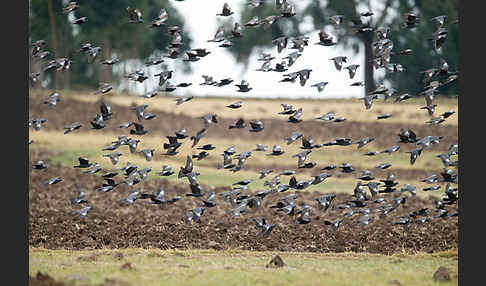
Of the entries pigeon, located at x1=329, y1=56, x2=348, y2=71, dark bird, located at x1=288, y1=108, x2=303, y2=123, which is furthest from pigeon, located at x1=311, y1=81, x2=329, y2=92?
dark bird, located at x1=288, y1=108, x2=303, y2=123

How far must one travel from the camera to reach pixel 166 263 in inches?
783

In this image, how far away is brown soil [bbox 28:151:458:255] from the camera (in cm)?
2381

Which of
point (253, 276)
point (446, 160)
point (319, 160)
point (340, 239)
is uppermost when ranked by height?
point (446, 160)

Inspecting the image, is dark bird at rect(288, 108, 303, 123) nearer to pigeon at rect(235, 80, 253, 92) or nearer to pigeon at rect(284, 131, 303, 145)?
pigeon at rect(284, 131, 303, 145)

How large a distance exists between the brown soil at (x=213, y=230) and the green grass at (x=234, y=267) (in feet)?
4.55

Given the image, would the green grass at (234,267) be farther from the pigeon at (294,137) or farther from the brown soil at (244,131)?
the brown soil at (244,131)

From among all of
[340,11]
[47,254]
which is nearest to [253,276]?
[47,254]

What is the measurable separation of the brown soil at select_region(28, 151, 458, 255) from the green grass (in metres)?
1.39

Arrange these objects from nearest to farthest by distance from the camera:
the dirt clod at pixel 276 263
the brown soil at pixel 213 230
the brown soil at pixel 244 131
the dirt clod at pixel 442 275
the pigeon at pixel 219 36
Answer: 1. the dirt clod at pixel 442 275
2. the dirt clod at pixel 276 263
3. the pigeon at pixel 219 36
4. the brown soil at pixel 213 230
5. the brown soil at pixel 244 131

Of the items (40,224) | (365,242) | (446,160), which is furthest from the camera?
(40,224)

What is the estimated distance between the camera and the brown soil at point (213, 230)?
23.8 metres

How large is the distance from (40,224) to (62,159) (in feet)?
54.0

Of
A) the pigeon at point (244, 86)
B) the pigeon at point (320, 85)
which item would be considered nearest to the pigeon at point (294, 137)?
the pigeon at point (320, 85)

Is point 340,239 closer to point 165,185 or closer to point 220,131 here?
point 165,185
